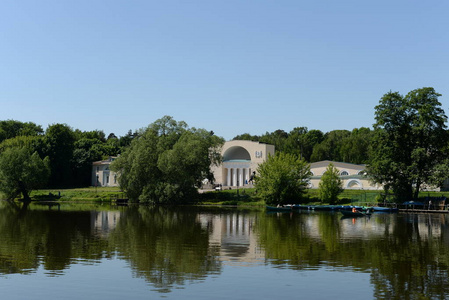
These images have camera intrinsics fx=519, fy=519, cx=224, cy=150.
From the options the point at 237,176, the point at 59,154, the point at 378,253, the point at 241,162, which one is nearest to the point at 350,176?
the point at 241,162

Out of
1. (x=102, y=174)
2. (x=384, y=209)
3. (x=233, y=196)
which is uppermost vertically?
(x=102, y=174)

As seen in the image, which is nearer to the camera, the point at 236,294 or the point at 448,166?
the point at 236,294

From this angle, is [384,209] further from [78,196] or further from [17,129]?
[17,129]

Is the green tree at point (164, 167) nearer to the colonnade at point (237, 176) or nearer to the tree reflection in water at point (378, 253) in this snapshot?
the colonnade at point (237, 176)

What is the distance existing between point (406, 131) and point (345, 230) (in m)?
32.0

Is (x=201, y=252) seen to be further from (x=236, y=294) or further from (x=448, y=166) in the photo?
(x=448, y=166)

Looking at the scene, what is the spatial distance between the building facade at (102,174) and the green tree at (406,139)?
62946 mm

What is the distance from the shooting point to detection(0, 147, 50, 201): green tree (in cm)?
8000

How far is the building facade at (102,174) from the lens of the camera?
11229 centimetres

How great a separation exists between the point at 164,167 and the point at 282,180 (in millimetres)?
16855

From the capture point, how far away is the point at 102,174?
373ft

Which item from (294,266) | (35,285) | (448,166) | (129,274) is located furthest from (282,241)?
(448,166)

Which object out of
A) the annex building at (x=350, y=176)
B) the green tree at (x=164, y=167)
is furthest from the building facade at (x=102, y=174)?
the annex building at (x=350, y=176)

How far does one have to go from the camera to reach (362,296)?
16.7 meters
